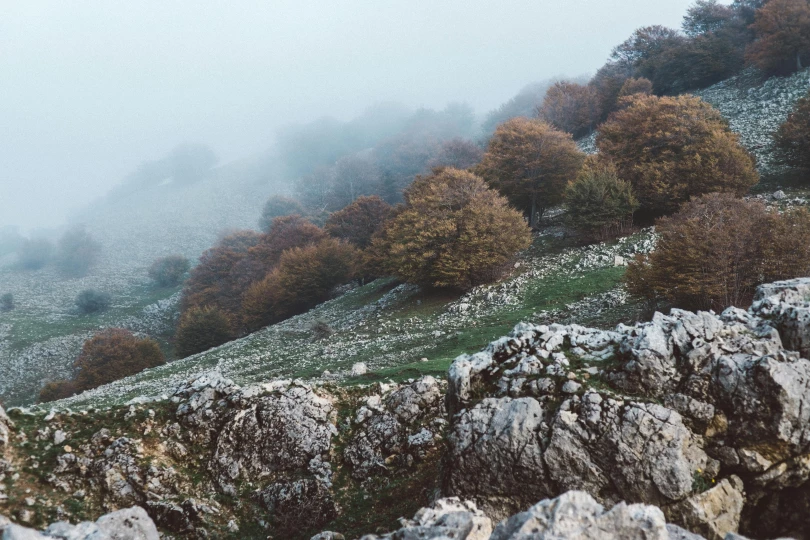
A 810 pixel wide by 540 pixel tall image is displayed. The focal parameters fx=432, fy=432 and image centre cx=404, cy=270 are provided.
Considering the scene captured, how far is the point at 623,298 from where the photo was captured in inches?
1183

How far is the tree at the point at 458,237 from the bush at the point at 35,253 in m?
147

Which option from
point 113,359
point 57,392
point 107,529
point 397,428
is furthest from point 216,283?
point 107,529

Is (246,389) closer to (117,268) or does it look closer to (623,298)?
(623,298)

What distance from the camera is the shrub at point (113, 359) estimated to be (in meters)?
50.4

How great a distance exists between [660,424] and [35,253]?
182 meters

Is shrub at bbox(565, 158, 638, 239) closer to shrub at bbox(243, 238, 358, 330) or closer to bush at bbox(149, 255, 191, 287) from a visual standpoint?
shrub at bbox(243, 238, 358, 330)

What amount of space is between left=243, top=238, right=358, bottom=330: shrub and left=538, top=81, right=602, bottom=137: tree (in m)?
62.3

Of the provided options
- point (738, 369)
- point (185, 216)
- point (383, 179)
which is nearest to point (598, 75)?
point (383, 179)

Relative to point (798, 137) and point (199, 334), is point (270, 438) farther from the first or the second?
point (798, 137)

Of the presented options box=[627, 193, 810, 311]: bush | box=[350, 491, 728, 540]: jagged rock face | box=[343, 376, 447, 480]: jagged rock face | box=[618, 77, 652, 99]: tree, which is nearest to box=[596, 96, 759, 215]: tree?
box=[627, 193, 810, 311]: bush

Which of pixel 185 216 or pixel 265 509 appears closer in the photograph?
pixel 265 509

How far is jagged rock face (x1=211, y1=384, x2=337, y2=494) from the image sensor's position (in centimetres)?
1489

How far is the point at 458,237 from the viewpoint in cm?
4344

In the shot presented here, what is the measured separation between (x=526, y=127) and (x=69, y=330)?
85866 millimetres
